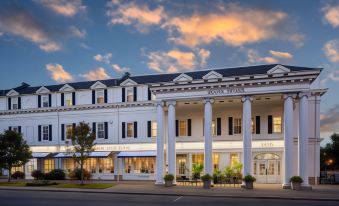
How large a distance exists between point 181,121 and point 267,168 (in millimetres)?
10774

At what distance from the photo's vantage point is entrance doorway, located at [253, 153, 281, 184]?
3731 cm

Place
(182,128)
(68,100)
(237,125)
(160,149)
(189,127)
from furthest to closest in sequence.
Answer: (68,100) < (182,128) < (189,127) < (237,125) < (160,149)

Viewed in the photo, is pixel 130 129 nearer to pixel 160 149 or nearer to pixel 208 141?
pixel 160 149

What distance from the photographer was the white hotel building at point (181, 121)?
31844 millimetres

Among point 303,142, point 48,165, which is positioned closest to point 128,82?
point 48,165

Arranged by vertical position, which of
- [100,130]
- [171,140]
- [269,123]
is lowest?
[171,140]

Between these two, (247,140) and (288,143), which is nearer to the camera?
(288,143)

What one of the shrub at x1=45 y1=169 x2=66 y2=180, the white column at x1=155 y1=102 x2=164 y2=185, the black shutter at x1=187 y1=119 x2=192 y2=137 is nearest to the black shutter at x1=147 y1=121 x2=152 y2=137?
the black shutter at x1=187 y1=119 x2=192 y2=137

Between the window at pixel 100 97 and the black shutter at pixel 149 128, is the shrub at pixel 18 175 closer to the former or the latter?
the window at pixel 100 97

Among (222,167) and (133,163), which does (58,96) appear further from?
(222,167)

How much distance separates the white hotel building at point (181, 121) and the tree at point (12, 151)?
17.0 ft

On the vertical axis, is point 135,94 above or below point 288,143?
above

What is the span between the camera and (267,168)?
3759 cm

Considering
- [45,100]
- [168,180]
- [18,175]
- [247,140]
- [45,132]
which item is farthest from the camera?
[45,100]
